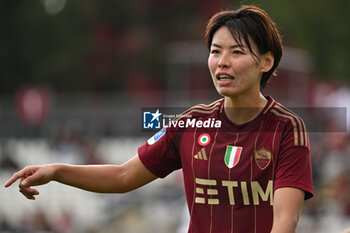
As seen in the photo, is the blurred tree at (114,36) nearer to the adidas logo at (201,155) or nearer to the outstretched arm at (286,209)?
the adidas logo at (201,155)

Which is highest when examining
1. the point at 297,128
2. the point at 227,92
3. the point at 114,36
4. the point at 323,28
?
the point at 227,92

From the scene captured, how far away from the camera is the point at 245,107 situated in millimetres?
4770

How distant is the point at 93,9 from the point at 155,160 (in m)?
30.6

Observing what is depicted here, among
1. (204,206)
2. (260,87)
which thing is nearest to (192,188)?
(204,206)

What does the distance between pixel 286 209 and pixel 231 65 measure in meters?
→ 0.78

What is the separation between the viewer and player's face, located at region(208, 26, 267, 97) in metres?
4.59

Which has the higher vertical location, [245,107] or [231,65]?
[231,65]

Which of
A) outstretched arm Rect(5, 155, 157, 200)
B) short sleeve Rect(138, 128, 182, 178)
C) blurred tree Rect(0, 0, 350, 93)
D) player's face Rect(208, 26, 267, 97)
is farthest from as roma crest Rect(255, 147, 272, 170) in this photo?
blurred tree Rect(0, 0, 350, 93)

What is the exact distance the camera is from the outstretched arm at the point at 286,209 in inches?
170

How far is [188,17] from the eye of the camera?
123 ft

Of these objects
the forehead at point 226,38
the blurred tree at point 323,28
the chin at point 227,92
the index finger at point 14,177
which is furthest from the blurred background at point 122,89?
the index finger at point 14,177

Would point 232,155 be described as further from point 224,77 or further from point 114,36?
point 114,36

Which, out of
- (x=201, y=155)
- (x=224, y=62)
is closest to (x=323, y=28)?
(x=201, y=155)

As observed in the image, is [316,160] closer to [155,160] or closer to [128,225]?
[128,225]
